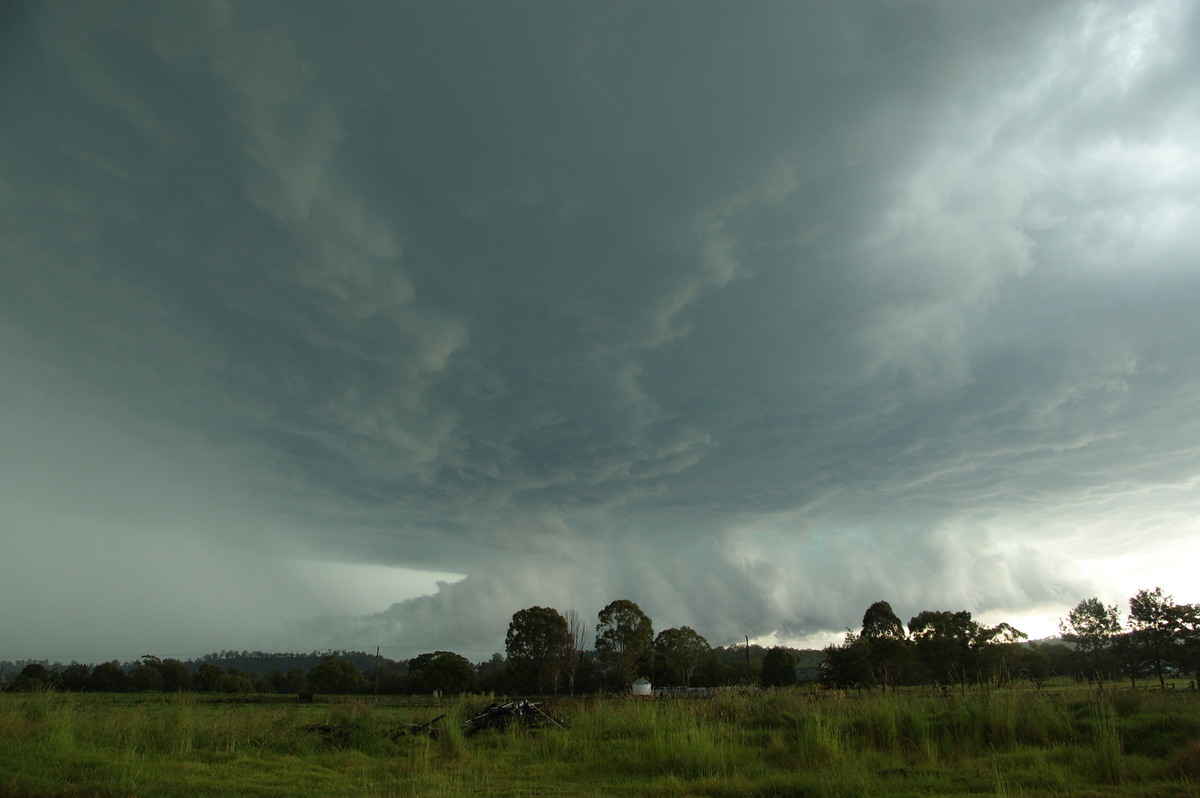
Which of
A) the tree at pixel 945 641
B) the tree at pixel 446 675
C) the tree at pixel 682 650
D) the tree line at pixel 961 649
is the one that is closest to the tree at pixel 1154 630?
the tree line at pixel 961 649

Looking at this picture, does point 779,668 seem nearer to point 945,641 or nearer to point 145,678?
point 945,641

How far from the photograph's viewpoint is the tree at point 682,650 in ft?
200

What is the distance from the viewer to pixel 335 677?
68.8 meters

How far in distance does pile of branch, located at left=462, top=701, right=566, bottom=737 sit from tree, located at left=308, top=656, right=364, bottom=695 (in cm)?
5889

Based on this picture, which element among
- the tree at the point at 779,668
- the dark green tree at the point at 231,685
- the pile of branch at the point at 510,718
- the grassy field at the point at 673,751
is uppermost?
the grassy field at the point at 673,751

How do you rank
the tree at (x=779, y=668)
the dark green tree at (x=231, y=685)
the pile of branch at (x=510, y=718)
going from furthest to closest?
the dark green tree at (x=231, y=685) → the tree at (x=779, y=668) → the pile of branch at (x=510, y=718)

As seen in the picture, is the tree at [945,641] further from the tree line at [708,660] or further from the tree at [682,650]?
the tree at [682,650]

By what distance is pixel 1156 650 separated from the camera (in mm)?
56531

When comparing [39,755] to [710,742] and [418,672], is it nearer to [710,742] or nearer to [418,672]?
[710,742]

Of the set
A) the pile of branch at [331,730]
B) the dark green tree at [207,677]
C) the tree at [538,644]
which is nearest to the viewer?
the pile of branch at [331,730]

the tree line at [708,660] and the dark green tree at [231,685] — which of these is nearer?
the tree line at [708,660]

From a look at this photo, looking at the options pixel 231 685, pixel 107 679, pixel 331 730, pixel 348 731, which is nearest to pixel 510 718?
pixel 348 731

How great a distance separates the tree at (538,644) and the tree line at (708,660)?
9cm

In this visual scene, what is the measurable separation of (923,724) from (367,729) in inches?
547
